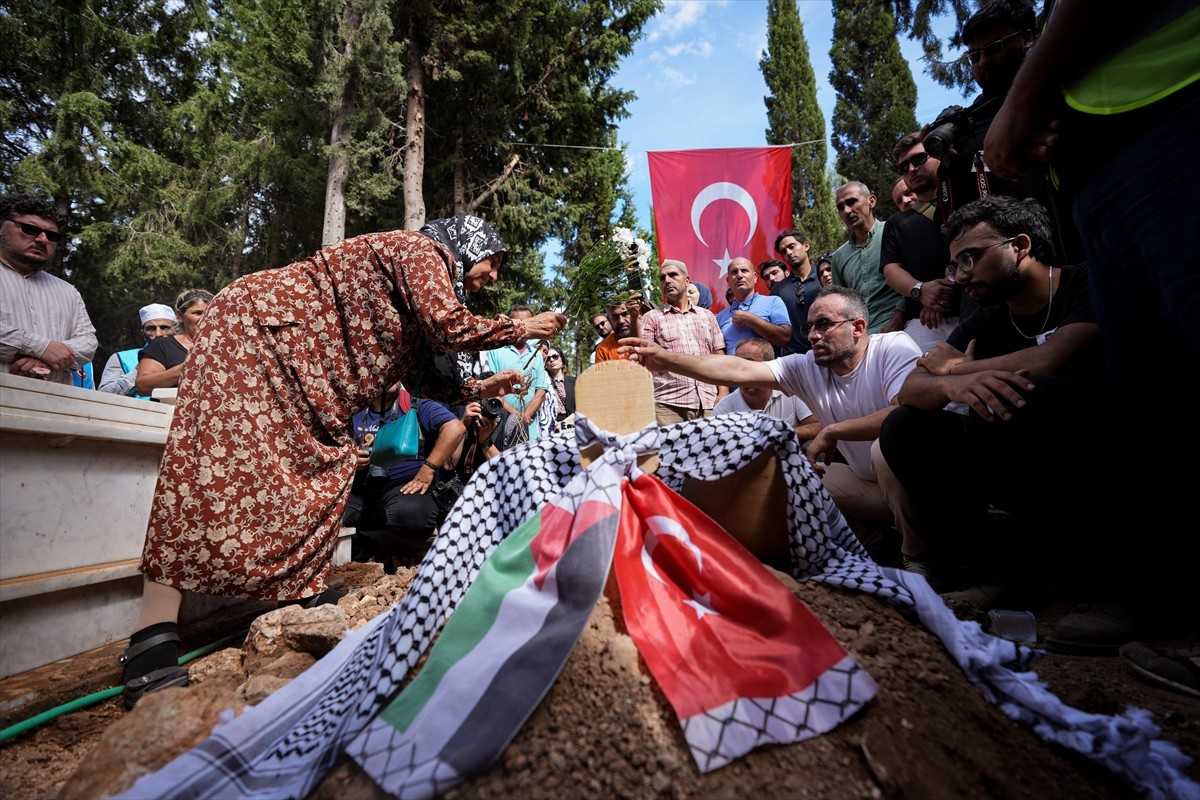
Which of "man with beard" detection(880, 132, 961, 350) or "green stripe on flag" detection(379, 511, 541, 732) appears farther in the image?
"man with beard" detection(880, 132, 961, 350)

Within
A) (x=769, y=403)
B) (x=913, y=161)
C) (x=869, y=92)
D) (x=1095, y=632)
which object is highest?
(x=869, y=92)

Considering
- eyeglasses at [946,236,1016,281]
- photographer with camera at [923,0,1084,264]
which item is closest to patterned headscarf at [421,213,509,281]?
eyeglasses at [946,236,1016,281]

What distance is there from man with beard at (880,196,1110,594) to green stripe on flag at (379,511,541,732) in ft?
5.79

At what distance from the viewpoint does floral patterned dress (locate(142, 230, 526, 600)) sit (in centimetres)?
216

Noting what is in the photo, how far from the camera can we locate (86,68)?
11547 mm

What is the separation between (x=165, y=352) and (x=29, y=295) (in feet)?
4.08

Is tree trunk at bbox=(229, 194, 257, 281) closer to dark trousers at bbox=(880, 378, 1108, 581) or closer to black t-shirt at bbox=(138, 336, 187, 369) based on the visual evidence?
black t-shirt at bbox=(138, 336, 187, 369)

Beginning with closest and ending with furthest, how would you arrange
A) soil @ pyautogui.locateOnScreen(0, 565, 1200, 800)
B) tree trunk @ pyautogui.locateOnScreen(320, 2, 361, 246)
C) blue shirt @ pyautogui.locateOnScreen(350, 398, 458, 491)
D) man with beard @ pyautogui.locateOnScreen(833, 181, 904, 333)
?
soil @ pyautogui.locateOnScreen(0, 565, 1200, 800) → blue shirt @ pyautogui.locateOnScreen(350, 398, 458, 491) → man with beard @ pyautogui.locateOnScreen(833, 181, 904, 333) → tree trunk @ pyautogui.locateOnScreen(320, 2, 361, 246)

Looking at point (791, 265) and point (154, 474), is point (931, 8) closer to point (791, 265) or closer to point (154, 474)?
point (791, 265)

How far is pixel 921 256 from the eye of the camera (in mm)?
3629

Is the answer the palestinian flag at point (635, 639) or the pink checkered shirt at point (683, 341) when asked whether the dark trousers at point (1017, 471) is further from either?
the pink checkered shirt at point (683, 341)

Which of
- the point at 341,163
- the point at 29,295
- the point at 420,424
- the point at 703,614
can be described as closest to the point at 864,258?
the point at 420,424

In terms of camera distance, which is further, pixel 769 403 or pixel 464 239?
pixel 769 403

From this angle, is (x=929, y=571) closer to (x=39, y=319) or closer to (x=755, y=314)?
(x=755, y=314)
